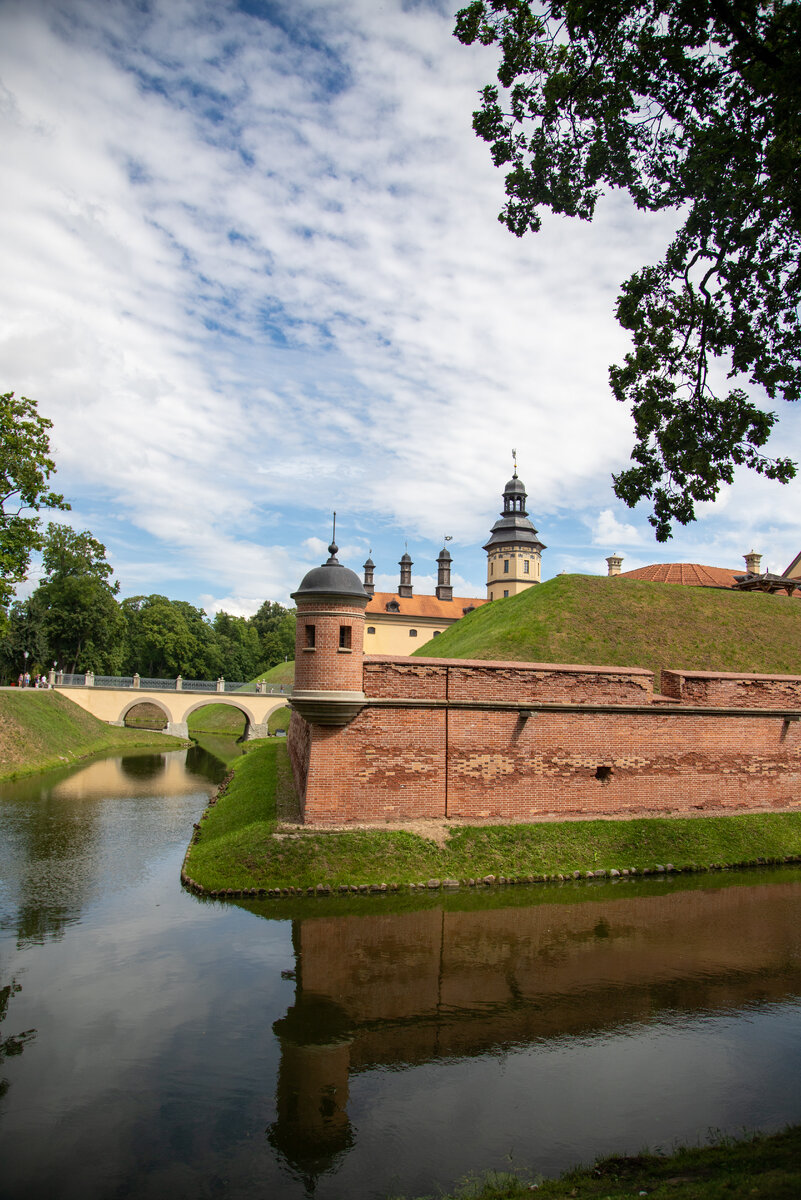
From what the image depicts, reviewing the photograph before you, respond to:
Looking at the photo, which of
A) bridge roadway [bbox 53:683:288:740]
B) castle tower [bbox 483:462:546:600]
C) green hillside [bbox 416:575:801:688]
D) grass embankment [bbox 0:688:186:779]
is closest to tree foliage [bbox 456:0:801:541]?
green hillside [bbox 416:575:801:688]

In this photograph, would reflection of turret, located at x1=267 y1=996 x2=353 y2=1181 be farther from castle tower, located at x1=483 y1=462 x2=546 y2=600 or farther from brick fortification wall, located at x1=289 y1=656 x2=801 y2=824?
castle tower, located at x1=483 y1=462 x2=546 y2=600

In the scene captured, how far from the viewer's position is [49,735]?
109ft

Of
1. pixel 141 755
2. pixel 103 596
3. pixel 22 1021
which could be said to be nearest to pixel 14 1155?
pixel 22 1021

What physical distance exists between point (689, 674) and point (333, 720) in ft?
26.5

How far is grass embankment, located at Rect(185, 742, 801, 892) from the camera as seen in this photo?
1252cm

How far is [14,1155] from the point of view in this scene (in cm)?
550

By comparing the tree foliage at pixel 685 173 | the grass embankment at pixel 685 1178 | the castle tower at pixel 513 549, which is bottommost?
the grass embankment at pixel 685 1178

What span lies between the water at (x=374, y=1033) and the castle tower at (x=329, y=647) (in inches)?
136

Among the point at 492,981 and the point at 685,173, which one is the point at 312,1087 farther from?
the point at 685,173

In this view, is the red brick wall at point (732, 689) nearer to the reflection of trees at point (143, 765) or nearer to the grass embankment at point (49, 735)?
the reflection of trees at point (143, 765)

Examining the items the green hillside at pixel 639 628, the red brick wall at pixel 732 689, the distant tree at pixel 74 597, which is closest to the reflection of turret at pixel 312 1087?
the red brick wall at pixel 732 689

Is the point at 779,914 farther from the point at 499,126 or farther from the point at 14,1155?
the point at 499,126

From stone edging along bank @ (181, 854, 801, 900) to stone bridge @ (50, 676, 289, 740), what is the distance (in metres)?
32.8

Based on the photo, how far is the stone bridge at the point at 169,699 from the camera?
45.7 metres
